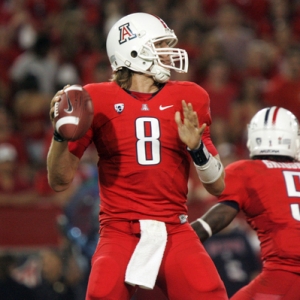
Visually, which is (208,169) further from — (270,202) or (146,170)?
(270,202)

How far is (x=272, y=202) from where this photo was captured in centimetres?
399

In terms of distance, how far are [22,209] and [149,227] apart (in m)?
3.34

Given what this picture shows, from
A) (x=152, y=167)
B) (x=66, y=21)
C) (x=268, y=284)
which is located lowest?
(x=268, y=284)

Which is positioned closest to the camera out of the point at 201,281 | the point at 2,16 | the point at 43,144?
the point at 201,281

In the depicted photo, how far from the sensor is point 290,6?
10.6m

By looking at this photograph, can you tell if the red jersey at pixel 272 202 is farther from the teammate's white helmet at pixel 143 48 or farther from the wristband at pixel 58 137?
the wristband at pixel 58 137

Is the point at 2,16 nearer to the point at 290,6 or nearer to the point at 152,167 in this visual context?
the point at 290,6

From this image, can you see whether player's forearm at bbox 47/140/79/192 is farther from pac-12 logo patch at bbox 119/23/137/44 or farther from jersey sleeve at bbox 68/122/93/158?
pac-12 logo patch at bbox 119/23/137/44

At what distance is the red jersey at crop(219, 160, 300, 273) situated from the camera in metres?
3.91

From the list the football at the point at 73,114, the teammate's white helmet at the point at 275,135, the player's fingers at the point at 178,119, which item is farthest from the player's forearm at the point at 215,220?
the football at the point at 73,114

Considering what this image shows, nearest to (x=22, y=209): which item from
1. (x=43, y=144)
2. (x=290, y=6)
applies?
(x=43, y=144)

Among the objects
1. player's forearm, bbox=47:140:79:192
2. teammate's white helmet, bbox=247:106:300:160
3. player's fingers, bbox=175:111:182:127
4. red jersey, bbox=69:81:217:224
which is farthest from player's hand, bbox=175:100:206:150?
teammate's white helmet, bbox=247:106:300:160

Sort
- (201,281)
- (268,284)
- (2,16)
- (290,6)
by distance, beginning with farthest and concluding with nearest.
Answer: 1. (290,6)
2. (2,16)
3. (268,284)
4. (201,281)

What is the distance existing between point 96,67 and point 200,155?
4.95m
